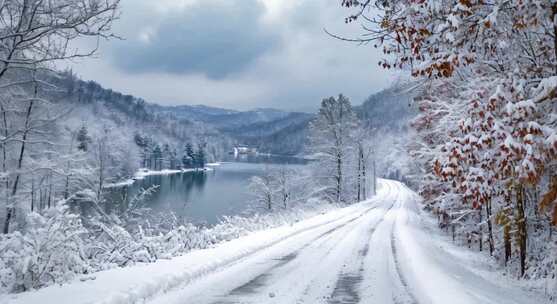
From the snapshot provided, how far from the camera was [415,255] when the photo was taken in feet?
41.7

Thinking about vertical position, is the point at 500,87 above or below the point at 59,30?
below

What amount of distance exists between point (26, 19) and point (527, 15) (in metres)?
6.94

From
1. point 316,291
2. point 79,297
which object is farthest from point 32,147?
point 316,291

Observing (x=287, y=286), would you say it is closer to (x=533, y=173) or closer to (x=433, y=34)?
(x=533, y=173)

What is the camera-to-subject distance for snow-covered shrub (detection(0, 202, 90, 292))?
7047mm

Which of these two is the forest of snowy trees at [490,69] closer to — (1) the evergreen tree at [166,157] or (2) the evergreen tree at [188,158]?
(1) the evergreen tree at [166,157]

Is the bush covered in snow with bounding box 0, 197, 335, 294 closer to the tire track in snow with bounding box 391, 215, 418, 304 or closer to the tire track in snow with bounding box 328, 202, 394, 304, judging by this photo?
the tire track in snow with bounding box 328, 202, 394, 304

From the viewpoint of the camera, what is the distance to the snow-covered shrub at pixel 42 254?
7047mm

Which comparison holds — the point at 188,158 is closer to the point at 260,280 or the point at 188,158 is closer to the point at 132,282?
the point at 260,280

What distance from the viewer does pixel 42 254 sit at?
24.3 ft

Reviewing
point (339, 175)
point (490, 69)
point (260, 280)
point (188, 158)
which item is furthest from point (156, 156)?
point (490, 69)

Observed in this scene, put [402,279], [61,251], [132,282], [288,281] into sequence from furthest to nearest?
1. [402,279]
2. [288,281]
3. [61,251]
4. [132,282]

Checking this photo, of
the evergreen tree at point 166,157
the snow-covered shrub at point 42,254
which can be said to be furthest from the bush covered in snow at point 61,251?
the evergreen tree at point 166,157

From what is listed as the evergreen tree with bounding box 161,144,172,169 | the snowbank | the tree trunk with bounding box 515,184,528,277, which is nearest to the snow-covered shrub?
the snowbank
